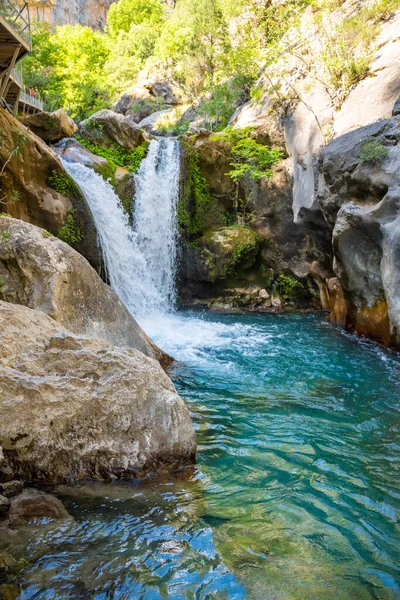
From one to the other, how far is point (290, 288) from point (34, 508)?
11935 mm

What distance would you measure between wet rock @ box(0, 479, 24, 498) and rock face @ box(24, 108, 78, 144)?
532 inches

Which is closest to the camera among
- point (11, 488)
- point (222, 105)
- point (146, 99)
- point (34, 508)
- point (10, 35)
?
point (34, 508)

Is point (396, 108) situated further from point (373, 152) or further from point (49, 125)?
point (49, 125)

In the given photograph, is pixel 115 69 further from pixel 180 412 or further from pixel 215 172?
pixel 180 412

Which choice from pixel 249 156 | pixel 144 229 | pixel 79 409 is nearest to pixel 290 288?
pixel 249 156

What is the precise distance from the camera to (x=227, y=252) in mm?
14000

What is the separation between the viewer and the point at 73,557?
273 cm

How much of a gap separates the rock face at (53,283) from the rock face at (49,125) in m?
9.50

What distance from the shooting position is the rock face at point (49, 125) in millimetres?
14266

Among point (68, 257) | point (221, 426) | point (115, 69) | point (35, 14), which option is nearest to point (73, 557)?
point (221, 426)

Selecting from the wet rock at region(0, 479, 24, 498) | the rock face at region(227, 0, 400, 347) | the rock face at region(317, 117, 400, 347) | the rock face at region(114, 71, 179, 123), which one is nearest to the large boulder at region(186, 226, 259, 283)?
the rock face at region(227, 0, 400, 347)

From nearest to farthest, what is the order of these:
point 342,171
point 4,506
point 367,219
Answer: point 4,506 → point 367,219 → point 342,171

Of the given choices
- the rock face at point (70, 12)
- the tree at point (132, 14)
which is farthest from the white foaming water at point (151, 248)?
the rock face at point (70, 12)

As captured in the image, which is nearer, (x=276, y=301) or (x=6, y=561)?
(x=6, y=561)
